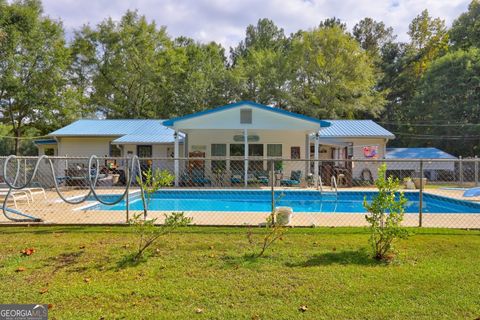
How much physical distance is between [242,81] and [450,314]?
30238mm

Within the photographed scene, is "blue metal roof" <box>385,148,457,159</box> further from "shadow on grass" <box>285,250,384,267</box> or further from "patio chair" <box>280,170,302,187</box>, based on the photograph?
"shadow on grass" <box>285,250,384,267</box>

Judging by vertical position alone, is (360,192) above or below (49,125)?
below

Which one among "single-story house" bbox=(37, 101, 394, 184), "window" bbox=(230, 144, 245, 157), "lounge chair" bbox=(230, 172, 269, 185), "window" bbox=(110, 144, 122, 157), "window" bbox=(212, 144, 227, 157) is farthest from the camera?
"window" bbox=(110, 144, 122, 157)

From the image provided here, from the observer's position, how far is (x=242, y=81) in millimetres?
31938

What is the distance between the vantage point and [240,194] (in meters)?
13.4

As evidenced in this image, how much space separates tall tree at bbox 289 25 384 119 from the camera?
30391 millimetres

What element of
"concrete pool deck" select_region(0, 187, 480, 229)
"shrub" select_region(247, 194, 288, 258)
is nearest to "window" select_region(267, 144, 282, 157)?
"concrete pool deck" select_region(0, 187, 480, 229)

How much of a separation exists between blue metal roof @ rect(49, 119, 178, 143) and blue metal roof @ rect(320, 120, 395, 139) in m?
9.84

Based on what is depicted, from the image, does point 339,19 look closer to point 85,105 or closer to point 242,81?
point 242,81

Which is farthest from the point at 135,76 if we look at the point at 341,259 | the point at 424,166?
the point at 341,259

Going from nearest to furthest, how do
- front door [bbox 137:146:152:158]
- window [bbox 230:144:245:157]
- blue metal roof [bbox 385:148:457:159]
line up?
1. window [bbox 230:144:245:157]
2. front door [bbox 137:146:152:158]
3. blue metal roof [bbox 385:148:457:159]

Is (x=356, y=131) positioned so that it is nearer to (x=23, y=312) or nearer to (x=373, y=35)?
(x=23, y=312)

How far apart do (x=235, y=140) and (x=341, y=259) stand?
1485cm

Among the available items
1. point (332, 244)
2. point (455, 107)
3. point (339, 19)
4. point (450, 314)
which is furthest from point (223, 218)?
point (339, 19)
